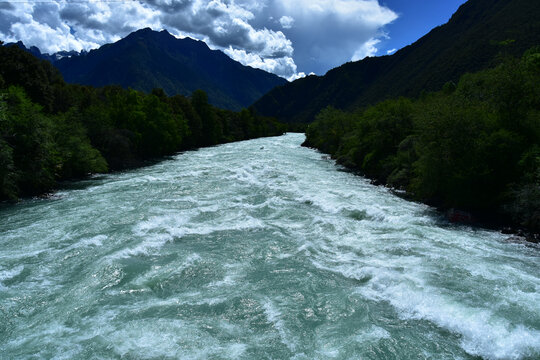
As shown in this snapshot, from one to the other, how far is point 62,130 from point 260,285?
26428 millimetres

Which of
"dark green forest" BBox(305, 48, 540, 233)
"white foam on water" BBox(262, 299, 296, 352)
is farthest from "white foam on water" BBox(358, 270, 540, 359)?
"dark green forest" BBox(305, 48, 540, 233)

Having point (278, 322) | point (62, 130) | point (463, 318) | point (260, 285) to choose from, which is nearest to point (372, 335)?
point (278, 322)

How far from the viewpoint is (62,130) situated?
28.9 m

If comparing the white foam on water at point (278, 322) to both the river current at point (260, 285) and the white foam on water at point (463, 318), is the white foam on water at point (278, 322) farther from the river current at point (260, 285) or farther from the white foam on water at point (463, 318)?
the white foam on water at point (463, 318)

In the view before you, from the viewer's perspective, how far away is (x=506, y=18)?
5231 inches

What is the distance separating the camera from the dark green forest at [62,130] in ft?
74.8

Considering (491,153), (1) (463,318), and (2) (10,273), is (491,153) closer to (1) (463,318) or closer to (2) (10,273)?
(1) (463,318)

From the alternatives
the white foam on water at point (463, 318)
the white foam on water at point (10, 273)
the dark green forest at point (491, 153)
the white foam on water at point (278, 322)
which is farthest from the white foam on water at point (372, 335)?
the dark green forest at point (491, 153)

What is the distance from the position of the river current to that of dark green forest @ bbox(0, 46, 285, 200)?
5.49 meters

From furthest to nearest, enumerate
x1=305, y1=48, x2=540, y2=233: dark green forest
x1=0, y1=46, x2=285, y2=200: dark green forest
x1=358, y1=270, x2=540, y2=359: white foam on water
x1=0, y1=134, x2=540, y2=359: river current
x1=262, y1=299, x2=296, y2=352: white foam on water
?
x1=0, y1=46, x2=285, y2=200: dark green forest → x1=305, y1=48, x2=540, y2=233: dark green forest → x1=262, y1=299, x2=296, y2=352: white foam on water → x1=0, y1=134, x2=540, y2=359: river current → x1=358, y1=270, x2=540, y2=359: white foam on water

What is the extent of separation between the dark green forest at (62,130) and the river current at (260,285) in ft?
18.0

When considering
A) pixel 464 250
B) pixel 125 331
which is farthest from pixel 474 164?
pixel 125 331

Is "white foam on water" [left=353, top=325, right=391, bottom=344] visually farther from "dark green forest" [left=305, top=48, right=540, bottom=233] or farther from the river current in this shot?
"dark green forest" [left=305, top=48, right=540, bottom=233]

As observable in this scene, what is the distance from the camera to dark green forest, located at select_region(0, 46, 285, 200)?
74.8 feet
